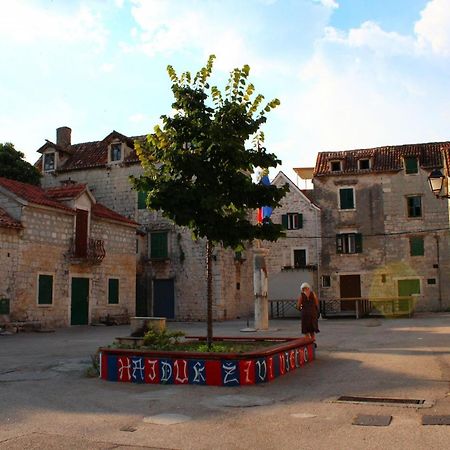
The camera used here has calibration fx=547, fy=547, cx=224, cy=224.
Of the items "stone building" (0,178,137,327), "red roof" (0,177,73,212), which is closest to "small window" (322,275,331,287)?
"stone building" (0,178,137,327)

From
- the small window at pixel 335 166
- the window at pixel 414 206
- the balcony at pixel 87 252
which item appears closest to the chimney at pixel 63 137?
the balcony at pixel 87 252

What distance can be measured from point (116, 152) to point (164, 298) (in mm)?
9395

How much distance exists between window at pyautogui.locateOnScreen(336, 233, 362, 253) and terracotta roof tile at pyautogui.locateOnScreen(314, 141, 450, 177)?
165 inches

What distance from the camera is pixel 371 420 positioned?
21.2 ft

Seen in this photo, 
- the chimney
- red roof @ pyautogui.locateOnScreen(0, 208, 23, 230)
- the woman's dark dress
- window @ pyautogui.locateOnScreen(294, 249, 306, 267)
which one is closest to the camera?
the woman's dark dress

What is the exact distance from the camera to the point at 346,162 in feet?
122

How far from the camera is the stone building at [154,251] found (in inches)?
1255

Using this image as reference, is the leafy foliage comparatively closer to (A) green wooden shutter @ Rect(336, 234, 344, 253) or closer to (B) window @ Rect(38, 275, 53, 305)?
(B) window @ Rect(38, 275, 53, 305)

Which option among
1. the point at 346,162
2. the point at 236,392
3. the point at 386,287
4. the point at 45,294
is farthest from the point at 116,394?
the point at 346,162

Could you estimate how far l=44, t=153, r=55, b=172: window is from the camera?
35031 millimetres

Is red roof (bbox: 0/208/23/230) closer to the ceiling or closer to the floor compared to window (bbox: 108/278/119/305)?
closer to the ceiling

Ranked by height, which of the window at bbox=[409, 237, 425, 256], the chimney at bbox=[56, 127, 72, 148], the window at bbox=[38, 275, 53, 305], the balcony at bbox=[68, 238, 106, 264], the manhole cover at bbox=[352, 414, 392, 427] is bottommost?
the manhole cover at bbox=[352, 414, 392, 427]

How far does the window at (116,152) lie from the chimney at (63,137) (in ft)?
17.2

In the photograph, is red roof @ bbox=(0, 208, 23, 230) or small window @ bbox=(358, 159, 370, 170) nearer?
red roof @ bbox=(0, 208, 23, 230)
